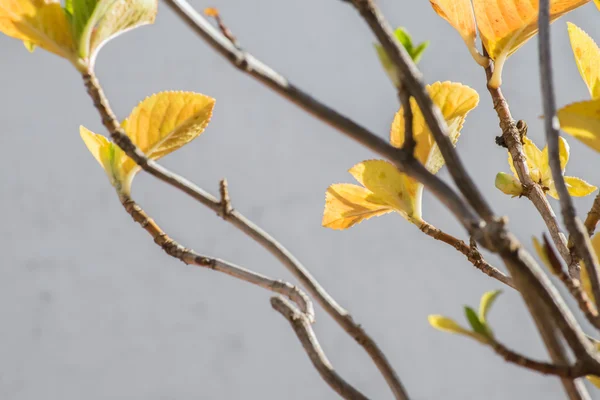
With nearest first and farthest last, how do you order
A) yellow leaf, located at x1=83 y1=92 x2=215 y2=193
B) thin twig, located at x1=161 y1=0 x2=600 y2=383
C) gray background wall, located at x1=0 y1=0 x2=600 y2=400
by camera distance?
thin twig, located at x1=161 y1=0 x2=600 y2=383, yellow leaf, located at x1=83 y1=92 x2=215 y2=193, gray background wall, located at x1=0 y1=0 x2=600 y2=400

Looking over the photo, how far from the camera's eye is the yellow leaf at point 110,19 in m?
0.26

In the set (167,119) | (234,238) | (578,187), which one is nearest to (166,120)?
(167,119)

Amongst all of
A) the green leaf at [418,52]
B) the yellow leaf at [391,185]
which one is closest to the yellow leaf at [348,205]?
the yellow leaf at [391,185]

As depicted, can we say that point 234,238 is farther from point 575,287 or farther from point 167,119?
point 575,287

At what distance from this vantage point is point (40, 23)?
0.83ft

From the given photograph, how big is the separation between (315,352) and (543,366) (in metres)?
0.08

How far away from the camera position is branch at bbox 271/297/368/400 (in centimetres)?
23

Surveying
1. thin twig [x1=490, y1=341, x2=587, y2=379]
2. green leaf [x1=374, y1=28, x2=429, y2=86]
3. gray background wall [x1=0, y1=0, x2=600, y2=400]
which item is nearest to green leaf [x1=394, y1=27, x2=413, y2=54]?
green leaf [x1=374, y1=28, x2=429, y2=86]

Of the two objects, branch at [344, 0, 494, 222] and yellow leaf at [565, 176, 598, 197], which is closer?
branch at [344, 0, 494, 222]

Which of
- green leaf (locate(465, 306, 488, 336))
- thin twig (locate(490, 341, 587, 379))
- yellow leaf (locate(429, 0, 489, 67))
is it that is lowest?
thin twig (locate(490, 341, 587, 379))

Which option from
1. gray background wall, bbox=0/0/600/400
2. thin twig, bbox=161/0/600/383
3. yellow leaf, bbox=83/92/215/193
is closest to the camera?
thin twig, bbox=161/0/600/383

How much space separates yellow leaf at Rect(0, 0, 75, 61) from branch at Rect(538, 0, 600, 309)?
165 millimetres

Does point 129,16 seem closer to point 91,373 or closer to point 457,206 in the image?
point 457,206

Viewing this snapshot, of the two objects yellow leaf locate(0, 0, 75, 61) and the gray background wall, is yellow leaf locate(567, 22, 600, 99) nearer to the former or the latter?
yellow leaf locate(0, 0, 75, 61)
